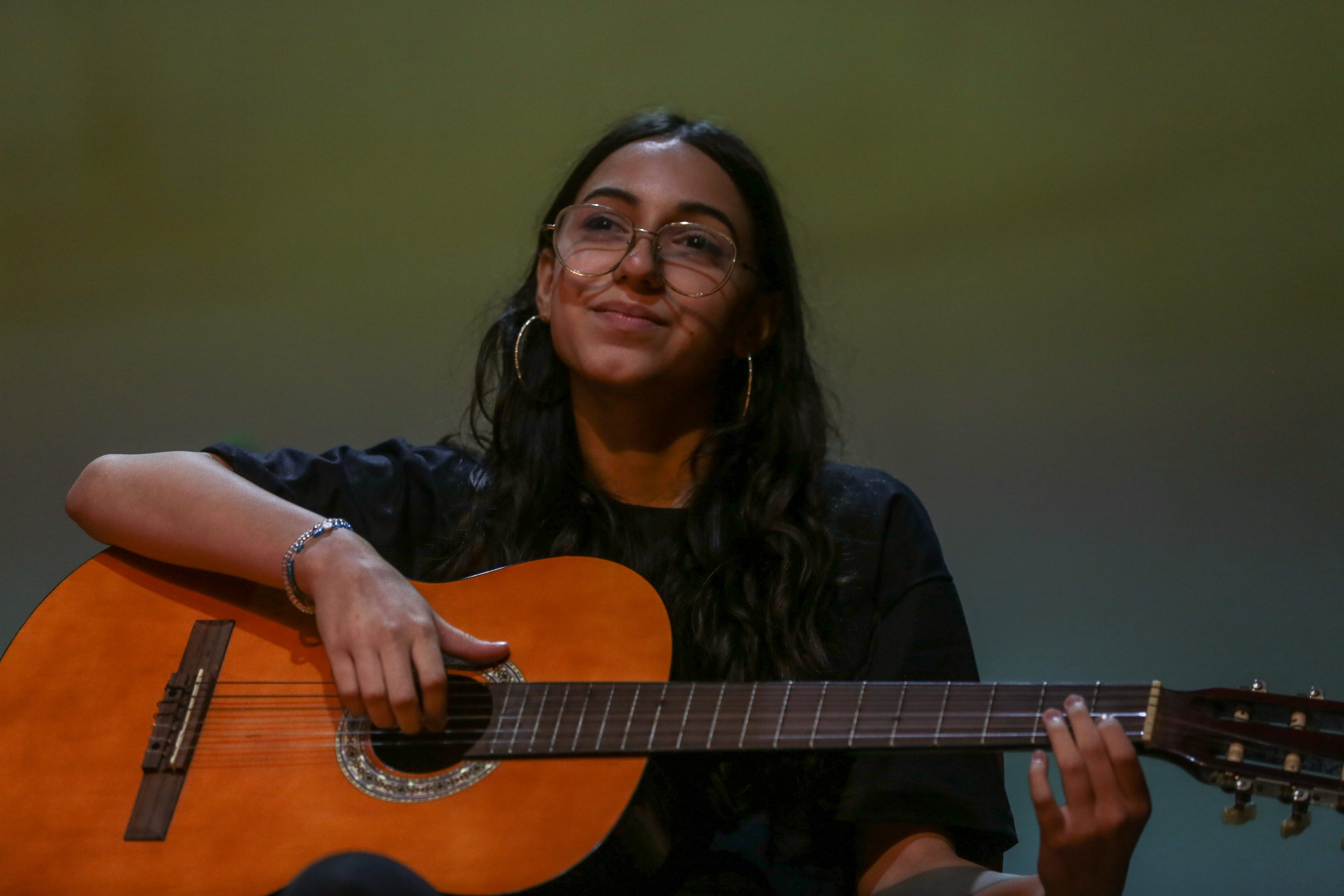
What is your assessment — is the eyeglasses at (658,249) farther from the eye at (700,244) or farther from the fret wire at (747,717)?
the fret wire at (747,717)

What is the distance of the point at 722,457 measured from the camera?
1.57m

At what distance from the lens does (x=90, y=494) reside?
4.34ft

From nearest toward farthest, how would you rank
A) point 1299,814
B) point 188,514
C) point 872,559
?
1. point 1299,814
2. point 188,514
3. point 872,559

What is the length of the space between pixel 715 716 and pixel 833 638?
35cm

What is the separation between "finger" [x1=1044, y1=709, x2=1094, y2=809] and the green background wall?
0.86 m

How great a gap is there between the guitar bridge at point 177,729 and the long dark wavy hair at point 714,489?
319 millimetres

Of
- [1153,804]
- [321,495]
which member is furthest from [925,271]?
[321,495]

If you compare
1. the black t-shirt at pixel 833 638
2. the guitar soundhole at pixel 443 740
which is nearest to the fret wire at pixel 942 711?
the black t-shirt at pixel 833 638

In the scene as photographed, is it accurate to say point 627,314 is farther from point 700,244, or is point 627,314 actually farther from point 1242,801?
point 1242,801

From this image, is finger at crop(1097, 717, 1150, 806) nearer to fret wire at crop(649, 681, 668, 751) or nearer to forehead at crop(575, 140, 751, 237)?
fret wire at crop(649, 681, 668, 751)

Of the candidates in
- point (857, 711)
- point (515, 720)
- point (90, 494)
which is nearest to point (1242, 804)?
point (857, 711)

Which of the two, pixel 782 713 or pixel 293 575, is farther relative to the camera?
pixel 293 575

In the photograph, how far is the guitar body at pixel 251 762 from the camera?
39.4 inches

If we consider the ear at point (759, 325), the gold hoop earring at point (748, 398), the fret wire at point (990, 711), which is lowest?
the fret wire at point (990, 711)
